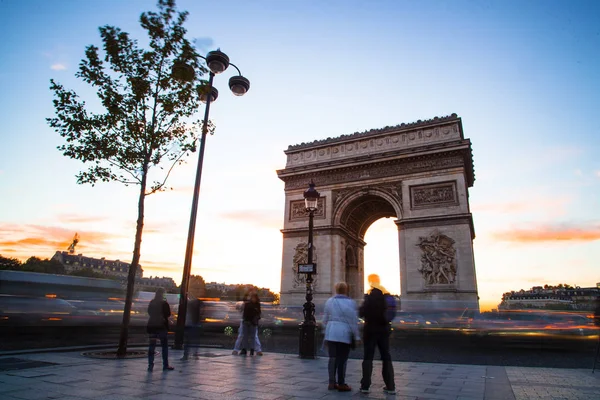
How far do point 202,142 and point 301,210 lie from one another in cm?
1684

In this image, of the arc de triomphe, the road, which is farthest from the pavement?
the arc de triomphe

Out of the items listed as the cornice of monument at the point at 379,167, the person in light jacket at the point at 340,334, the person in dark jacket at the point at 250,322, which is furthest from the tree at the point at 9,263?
the person in light jacket at the point at 340,334

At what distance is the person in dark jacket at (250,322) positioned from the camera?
9992 mm

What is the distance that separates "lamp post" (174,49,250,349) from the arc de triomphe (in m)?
14.5

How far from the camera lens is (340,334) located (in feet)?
18.1

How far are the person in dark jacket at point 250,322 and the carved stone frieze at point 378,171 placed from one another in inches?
703

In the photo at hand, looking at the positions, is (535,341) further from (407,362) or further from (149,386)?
(149,386)

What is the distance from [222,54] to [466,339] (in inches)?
540

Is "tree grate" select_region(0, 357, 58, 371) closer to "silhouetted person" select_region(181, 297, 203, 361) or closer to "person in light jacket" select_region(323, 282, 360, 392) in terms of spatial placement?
"silhouetted person" select_region(181, 297, 203, 361)

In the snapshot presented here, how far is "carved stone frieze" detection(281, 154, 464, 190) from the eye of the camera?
78.9 ft

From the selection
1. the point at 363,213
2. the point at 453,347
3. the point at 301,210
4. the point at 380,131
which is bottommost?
the point at 453,347

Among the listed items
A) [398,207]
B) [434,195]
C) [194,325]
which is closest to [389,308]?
[194,325]

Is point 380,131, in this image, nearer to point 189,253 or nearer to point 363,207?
point 363,207

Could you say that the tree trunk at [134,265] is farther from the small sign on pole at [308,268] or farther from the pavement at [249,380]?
the small sign on pole at [308,268]
